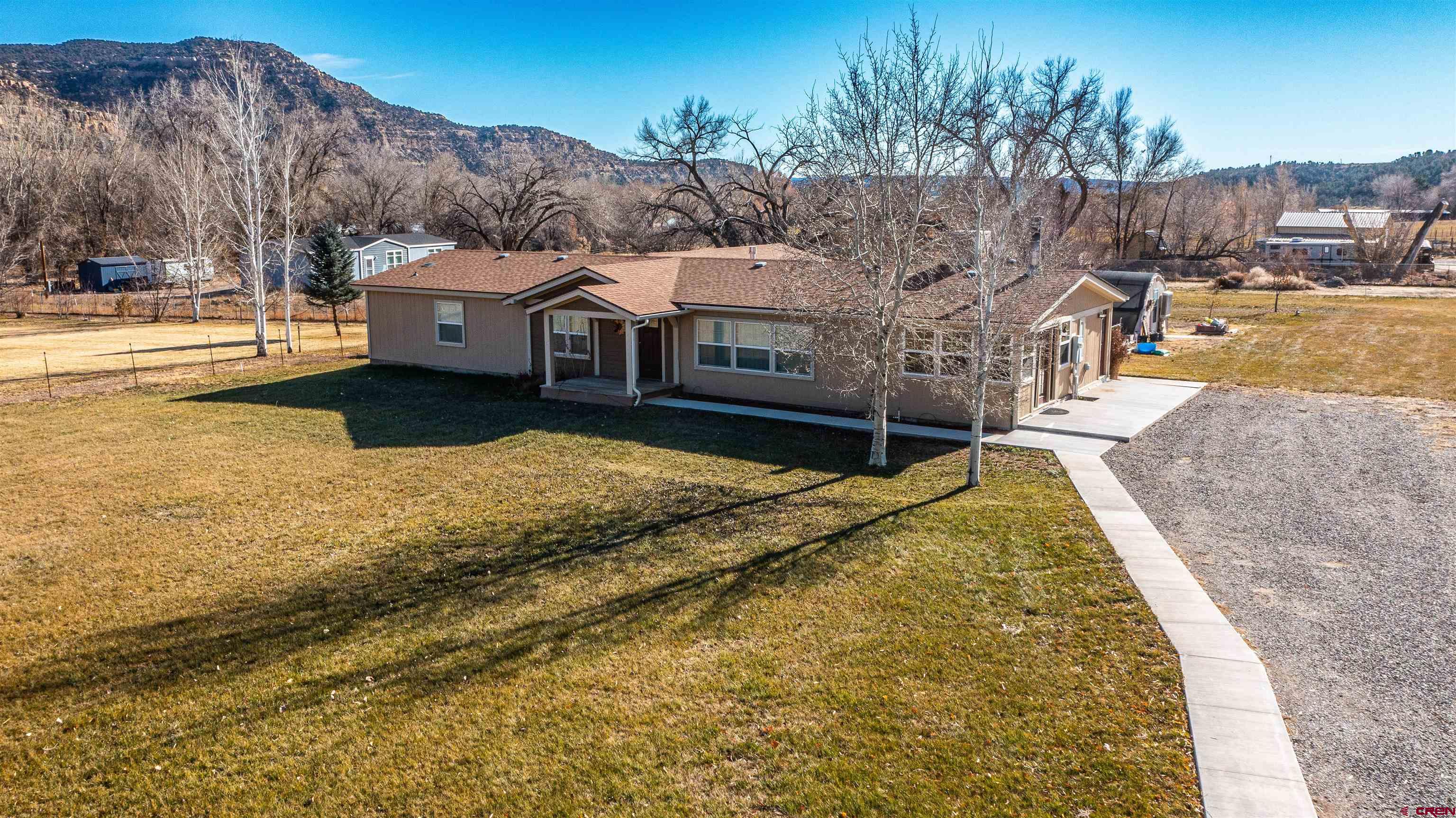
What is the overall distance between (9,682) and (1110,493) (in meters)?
13.5

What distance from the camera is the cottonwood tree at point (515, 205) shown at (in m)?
53.0

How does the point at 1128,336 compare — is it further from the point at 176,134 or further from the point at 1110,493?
the point at 176,134

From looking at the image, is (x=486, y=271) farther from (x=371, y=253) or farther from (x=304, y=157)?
(x=304, y=157)

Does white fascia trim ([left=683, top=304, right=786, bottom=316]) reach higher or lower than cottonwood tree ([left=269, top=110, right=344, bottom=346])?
lower

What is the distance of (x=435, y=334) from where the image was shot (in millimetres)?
24109

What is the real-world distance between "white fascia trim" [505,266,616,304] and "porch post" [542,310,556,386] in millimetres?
568

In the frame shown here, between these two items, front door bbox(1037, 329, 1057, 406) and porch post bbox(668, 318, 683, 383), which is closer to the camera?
front door bbox(1037, 329, 1057, 406)

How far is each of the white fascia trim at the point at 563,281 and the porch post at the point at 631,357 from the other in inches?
62.5

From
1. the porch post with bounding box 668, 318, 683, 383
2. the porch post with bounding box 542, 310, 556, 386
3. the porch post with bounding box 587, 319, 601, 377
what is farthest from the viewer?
the porch post with bounding box 587, 319, 601, 377

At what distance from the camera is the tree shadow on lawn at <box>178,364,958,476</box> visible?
16.0 metres

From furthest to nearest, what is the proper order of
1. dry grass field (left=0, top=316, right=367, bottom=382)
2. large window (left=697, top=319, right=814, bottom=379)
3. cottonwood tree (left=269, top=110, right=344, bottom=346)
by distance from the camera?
cottonwood tree (left=269, top=110, right=344, bottom=346) → dry grass field (left=0, top=316, right=367, bottom=382) → large window (left=697, top=319, right=814, bottom=379)

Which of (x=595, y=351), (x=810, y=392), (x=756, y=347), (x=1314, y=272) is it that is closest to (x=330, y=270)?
(x=595, y=351)

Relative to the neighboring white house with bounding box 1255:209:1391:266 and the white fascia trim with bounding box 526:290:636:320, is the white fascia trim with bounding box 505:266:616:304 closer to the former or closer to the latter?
the white fascia trim with bounding box 526:290:636:320

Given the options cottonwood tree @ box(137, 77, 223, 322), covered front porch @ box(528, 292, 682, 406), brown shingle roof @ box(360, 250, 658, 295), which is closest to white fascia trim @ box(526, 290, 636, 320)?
covered front porch @ box(528, 292, 682, 406)
